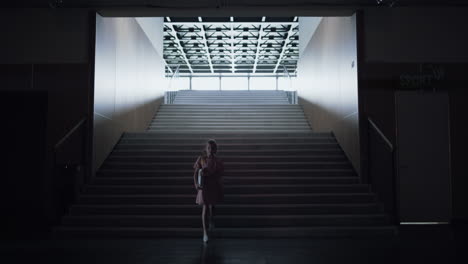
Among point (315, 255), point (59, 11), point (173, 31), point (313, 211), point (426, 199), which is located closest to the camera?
point (315, 255)

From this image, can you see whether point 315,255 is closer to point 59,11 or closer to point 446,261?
point 446,261

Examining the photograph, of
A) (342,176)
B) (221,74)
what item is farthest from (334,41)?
(221,74)

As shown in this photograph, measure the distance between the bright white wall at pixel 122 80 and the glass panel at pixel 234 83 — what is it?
15.8 meters

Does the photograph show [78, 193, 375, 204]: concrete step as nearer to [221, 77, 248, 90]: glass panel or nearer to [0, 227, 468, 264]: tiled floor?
[0, 227, 468, 264]: tiled floor

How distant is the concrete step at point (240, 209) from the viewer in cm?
752

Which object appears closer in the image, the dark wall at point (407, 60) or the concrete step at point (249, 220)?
the concrete step at point (249, 220)

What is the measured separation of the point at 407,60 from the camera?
8.56 meters

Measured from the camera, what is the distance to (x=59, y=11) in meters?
8.67

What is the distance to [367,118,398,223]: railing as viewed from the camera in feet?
23.7

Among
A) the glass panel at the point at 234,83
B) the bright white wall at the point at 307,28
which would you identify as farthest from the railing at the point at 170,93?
the glass panel at the point at 234,83

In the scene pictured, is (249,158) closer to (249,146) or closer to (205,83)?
(249,146)

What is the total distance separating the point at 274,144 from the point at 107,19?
13.4 feet

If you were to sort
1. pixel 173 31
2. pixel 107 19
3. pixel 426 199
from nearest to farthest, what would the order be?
1. pixel 426 199
2. pixel 107 19
3. pixel 173 31

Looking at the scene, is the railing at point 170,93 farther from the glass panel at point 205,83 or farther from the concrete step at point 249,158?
the glass panel at point 205,83
